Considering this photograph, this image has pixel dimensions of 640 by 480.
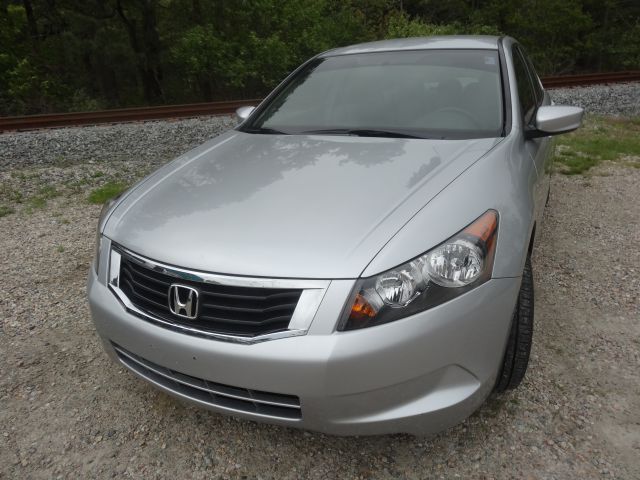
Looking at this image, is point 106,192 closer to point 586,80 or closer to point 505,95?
point 505,95

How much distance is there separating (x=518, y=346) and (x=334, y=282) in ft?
2.92

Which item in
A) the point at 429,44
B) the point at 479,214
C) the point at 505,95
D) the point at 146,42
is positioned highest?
the point at 429,44

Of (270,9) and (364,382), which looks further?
(270,9)

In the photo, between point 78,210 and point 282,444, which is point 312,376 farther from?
point 78,210

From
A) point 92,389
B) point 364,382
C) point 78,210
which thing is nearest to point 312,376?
point 364,382

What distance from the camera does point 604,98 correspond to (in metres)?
8.98

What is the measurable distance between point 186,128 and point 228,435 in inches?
231

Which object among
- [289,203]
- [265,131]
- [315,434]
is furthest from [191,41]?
[315,434]

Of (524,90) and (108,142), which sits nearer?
(524,90)

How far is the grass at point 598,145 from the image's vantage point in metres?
5.66

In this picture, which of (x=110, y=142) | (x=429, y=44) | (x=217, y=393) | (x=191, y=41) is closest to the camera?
(x=217, y=393)

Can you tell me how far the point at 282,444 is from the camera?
6.30 feet

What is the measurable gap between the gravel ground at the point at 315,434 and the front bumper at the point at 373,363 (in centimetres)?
36

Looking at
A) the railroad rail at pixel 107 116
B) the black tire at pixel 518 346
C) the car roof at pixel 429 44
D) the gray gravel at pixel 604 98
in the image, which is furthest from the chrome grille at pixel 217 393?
the gray gravel at pixel 604 98
